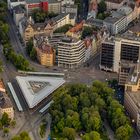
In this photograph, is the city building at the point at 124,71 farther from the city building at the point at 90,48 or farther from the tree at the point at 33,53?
the tree at the point at 33,53

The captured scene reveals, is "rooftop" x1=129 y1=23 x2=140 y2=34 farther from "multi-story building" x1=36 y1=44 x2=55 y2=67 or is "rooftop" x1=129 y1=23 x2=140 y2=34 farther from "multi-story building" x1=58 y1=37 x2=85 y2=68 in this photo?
"multi-story building" x1=36 y1=44 x2=55 y2=67

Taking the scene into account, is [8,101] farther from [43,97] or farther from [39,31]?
[39,31]

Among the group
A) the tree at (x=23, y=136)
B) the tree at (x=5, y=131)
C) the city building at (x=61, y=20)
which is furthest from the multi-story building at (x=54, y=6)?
the tree at (x=23, y=136)

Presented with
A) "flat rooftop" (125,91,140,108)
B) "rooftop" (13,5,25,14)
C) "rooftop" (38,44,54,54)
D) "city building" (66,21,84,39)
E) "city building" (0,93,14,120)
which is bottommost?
"city building" (0,93,14,120)

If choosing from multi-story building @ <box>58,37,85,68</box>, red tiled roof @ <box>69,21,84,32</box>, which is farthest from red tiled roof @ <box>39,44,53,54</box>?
red tiled roof @ <box>69,21,84,32</box>

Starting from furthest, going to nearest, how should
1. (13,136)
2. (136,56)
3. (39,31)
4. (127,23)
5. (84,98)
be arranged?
(127,23)
(39,31)
(136,56)
(84,98)
(13,136)

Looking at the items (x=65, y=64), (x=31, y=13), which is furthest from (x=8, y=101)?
A: (x=31, y=13)
